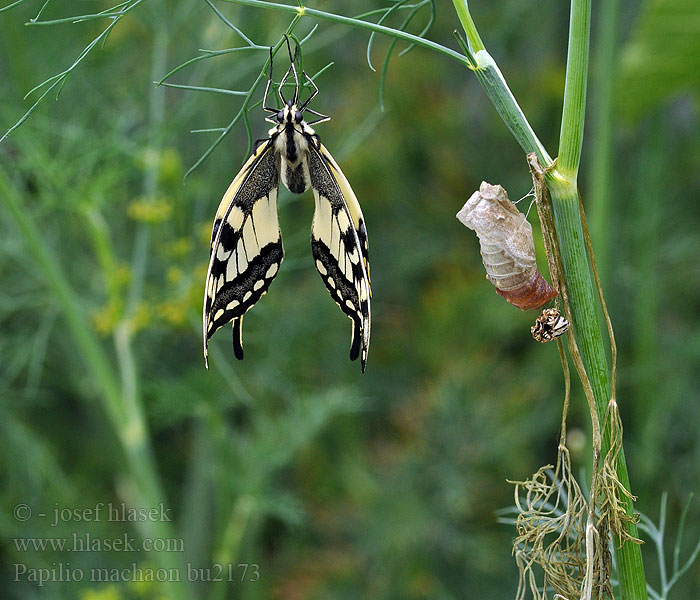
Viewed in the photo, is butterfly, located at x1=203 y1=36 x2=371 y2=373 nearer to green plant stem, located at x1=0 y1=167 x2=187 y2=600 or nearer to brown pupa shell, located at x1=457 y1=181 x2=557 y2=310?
brown pupa shell, located at x1=457 y1=181 x2=557 y2=310

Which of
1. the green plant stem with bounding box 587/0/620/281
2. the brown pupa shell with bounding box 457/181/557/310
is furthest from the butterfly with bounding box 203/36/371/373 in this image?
the green plant stem with bounding box 587/0/620/281

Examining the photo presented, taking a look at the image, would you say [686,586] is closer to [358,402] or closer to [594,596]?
[358,402]

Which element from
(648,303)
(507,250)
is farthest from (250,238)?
(648,303)

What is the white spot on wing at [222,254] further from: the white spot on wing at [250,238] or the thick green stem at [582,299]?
the thick green stem at [582,299]

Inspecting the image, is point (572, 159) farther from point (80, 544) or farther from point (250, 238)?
point (80, 544)

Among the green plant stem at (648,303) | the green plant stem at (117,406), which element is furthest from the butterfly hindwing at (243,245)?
the green plant stem at (648,303)
